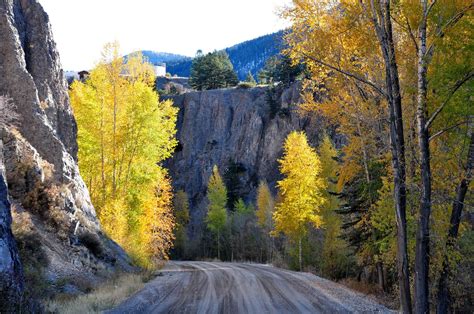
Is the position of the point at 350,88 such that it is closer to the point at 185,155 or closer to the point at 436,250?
the point at 436,250

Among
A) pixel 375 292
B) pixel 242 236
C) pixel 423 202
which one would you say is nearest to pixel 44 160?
pixel 375 292

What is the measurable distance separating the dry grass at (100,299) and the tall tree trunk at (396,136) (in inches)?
276

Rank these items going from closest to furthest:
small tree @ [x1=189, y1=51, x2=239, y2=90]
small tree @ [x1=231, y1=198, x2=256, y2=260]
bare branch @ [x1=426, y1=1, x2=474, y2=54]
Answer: bare branch @ [x1=426, y1=1, x2=474, y2=54], small tree @ [x1=231, y1=198, x2=256, y2=260], small tree @ [x1=189, y1=51, x2=239, y2=90]

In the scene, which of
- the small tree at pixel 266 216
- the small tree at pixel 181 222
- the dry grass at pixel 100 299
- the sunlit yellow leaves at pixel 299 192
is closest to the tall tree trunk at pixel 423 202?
the dry grass at pixel 100 299

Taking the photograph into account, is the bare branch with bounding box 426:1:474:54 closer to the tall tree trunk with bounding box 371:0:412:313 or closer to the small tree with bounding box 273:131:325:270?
the tall tree trunk with bounding box 371:0:412:313

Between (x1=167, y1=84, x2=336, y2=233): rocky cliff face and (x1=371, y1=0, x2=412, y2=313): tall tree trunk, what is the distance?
5506 cm

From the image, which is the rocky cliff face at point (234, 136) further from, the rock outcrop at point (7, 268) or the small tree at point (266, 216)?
the rock outcrop at point (7, 268)

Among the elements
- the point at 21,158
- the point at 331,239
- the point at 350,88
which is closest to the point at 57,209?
the point at 21,158

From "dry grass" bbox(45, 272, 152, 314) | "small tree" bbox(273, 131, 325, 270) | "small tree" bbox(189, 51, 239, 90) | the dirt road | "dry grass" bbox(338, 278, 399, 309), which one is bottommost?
"dry grass" bbox(338, 278, 399, 309)

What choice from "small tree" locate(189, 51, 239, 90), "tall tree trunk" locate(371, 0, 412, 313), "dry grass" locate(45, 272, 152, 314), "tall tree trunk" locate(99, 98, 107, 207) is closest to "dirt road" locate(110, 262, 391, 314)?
"dry grass" locate(45, 272, 152, 314)

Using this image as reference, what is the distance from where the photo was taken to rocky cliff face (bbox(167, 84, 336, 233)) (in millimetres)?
69875

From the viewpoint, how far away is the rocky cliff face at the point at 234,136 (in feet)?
229

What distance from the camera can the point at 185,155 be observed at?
8112 centimetres

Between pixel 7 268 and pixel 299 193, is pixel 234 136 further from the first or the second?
pixel 7 268
